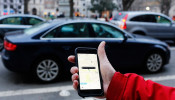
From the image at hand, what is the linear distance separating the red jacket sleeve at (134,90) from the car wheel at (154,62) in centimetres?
429

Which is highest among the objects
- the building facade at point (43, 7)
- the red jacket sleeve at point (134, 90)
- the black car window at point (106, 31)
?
the red jacket sleeve at point (134, 90)

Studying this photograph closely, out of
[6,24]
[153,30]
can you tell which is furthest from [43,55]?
[153,30]

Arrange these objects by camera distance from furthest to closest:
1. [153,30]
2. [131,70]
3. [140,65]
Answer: [153,30]
[131,70]
[140,65]

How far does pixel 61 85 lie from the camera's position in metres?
4.85

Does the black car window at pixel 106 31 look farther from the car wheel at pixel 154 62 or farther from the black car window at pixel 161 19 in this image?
the black car window at pixel 161 19

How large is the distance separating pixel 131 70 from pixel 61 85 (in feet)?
6.93

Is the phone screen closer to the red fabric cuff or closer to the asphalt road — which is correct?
the red fabric cuff

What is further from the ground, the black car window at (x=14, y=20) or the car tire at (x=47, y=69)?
the black car window at (x=14, y=20)

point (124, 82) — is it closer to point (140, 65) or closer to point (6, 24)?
point (140, 65)

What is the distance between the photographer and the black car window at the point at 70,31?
4.97 meters

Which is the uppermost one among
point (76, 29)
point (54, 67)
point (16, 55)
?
point (76, 29)

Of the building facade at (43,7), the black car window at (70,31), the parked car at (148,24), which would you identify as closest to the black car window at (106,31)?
the black car window at (70,31)

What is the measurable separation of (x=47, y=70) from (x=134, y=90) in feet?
11.8

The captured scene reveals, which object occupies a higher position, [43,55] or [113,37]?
[113,37]
